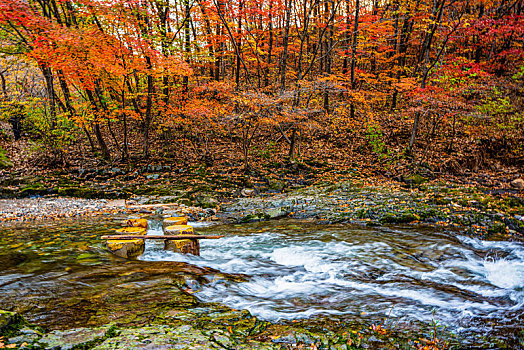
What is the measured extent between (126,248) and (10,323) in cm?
A: 232

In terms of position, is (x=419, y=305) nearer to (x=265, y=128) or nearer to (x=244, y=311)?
(x=244, y=311)

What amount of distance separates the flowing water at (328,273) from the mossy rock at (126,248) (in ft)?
0.51

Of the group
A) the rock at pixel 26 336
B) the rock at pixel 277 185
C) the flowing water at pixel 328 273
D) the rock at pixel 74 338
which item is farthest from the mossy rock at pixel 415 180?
the rock at pixel 26 336

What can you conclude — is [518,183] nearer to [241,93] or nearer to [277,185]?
[277,185]

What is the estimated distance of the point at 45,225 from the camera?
6.76 meters

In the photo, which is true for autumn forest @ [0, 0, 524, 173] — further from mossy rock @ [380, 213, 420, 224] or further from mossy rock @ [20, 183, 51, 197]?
mossy rock @ [380, 213, 420, 224]

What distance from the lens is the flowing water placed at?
10.4 ft

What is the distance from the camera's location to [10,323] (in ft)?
7.45

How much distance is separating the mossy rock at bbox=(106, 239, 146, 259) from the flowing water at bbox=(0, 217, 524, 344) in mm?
156

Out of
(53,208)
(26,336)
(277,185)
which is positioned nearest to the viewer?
(26,336)

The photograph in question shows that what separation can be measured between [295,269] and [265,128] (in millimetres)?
13113

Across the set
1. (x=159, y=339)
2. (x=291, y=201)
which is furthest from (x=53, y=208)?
(x=159, y=339)

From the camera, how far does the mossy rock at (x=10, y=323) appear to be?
2.17m

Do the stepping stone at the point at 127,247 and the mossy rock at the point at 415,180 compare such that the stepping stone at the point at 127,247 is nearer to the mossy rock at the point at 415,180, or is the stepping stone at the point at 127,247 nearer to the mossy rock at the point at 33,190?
the mossy rock at the point at 33,190
